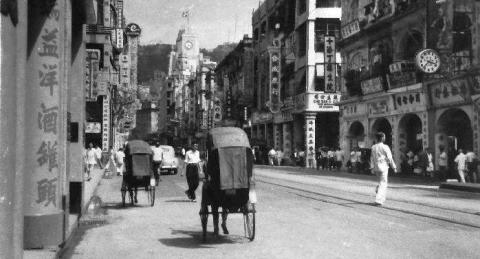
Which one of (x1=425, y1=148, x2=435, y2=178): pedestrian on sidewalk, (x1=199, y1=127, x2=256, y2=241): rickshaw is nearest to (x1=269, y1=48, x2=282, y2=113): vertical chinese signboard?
(x1=425, y1=148, x2=435, y2=178): pedestrian on sidewalk

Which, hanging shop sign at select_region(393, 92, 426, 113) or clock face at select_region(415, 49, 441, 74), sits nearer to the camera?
clock face at select_region(415, 49, 441, 74)

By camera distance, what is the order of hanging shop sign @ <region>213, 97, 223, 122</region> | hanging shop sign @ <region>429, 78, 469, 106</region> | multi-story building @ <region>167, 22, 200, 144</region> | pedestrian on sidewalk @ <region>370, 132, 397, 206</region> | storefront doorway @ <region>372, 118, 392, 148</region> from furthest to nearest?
1. multi-story building @ <region>167, 22, 200, 144</region>
2. hanging shop sign @ <region>213, 97, 223, 122</region>
3. storefront doorway @ <region>372, 118, 392, 148</region>
4. hanging shop sign @ <region>429, 78, 469, 106</region>
5. pedestrian on sidewalk @ <region>370, 132, 397, 206</region>

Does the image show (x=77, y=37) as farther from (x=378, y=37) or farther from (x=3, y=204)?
(x=378, y=37)

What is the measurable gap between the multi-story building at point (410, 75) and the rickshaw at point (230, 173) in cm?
1813

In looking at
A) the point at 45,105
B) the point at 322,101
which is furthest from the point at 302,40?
the point at 45,105

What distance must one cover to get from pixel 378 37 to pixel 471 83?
32.8ft

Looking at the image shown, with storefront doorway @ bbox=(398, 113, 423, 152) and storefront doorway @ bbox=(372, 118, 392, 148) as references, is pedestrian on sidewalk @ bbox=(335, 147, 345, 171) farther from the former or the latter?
storefront doorway @ bbox=(398, 113, 423, 152)

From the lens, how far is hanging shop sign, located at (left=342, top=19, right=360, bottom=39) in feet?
117

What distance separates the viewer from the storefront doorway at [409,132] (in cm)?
3093

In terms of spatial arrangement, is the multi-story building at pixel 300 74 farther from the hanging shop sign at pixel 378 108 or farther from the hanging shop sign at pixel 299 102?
the hanging shop sign at pixel 378 108

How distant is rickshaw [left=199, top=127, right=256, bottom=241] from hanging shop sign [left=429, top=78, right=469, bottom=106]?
18995mm

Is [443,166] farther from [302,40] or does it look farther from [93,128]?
[93,128]

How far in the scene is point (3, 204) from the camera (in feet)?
15.5

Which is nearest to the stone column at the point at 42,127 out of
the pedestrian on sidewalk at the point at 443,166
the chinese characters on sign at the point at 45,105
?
the chinese characters on sign at the point at 45,105
